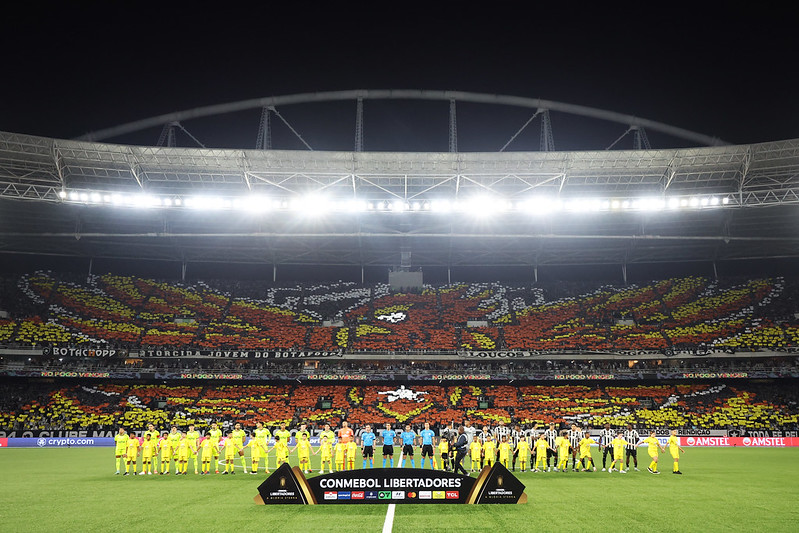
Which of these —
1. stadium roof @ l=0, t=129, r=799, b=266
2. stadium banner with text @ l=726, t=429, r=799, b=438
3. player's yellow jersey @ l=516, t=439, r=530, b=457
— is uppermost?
stadium roof @ l=0, t=129, r=799, b=266

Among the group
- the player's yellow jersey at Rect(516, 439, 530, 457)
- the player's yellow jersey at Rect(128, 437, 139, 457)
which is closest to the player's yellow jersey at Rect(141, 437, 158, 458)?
the player's yellow jersey at Rect(128, 437, 139, 457)

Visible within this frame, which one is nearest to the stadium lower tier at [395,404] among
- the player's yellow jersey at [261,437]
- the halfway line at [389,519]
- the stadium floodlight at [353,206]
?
the stadium floodlight at [353,206]

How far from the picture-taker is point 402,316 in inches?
2020

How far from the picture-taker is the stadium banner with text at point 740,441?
117ft

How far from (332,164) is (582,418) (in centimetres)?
2526

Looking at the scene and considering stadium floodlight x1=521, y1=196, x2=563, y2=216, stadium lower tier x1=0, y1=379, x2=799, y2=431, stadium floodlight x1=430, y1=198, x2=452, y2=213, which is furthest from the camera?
stadium lower tier x1=0, y1=379, x2=799, y2=431

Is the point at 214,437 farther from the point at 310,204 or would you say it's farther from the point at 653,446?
the point at 310,204

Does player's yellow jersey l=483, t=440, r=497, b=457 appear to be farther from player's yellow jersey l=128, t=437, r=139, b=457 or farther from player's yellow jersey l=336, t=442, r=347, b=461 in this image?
player's yellow jersey l=128, t=437, r=139, b=457

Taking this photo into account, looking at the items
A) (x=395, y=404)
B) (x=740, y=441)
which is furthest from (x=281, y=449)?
(x=740, y=441)

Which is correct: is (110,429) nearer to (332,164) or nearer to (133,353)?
(133,353)

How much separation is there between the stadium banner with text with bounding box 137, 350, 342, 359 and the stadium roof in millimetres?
10097

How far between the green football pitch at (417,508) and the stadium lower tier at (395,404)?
22.7 m

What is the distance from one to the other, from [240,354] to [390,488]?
3485 cm

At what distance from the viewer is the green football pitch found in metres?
9.92
